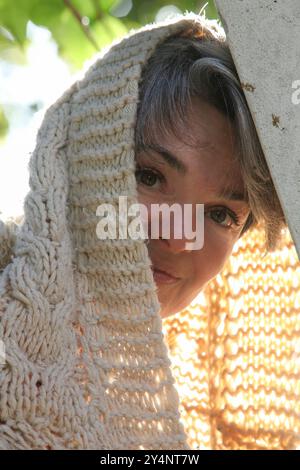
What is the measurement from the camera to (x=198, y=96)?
1391 millimetres

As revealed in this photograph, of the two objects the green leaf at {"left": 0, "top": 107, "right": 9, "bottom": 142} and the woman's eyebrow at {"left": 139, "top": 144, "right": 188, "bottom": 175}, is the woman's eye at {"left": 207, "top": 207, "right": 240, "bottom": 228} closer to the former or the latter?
the woman's eyebrow at {"left": 139, "top": 144, "right": 188, "bottom": 175}

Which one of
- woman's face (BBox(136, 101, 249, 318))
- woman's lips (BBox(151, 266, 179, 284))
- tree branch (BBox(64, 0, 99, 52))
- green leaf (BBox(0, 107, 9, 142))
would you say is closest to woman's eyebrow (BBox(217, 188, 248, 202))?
woman's face (BBox(136, 101, 249, 318))

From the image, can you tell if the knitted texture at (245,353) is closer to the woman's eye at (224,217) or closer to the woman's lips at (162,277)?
the woman's eye at (224,217)

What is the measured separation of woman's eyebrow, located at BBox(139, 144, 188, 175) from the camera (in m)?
1.34

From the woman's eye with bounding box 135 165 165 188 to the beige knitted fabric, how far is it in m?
0.09

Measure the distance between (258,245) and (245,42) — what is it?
0.74 metres

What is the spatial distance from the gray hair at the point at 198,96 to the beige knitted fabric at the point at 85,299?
45 mm

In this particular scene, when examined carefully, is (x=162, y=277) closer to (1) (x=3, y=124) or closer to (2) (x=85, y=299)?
(2) (x=85, y=299)

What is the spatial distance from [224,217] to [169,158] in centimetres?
19

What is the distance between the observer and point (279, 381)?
1.68m

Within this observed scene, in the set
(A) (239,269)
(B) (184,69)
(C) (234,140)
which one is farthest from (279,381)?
(B) (184,69)

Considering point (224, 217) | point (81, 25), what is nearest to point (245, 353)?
point (224, 217)
